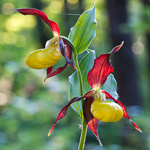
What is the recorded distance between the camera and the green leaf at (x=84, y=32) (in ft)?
2.08

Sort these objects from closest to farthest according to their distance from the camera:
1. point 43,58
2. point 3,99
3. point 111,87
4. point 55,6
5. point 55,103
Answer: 1. point 43,58
2. point 111,87
3. point 55,103
4. point 3,99
5. point 55,6

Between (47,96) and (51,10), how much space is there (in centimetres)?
548

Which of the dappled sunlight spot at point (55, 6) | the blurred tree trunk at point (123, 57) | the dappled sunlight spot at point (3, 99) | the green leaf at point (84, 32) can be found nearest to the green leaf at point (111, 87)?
the green leaf at point (84, 32)

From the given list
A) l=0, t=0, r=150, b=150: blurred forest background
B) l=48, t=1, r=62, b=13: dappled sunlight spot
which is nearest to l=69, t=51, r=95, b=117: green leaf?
l=0, t=0, r=150, b=150: blurred forest background

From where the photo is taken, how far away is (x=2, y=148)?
66.1 inches

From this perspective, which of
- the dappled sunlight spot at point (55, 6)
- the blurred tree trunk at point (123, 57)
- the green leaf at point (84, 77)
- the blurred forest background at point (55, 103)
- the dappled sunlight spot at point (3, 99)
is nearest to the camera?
the green leaf at point (84, 77)

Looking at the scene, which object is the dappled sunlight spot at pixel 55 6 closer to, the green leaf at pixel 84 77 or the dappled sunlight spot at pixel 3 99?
the dappled sunlight spot at pixel 3 99

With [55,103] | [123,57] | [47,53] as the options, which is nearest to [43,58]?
[47,53]

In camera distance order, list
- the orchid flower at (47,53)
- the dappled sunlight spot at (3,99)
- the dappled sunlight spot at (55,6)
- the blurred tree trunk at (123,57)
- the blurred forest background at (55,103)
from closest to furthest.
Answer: the orchid flower at (47,53), the blurred forest background at (55,103), the dappled sunlight spot at (3,99), the blurred tree trunk at (123,57), the dappled sunlight spot at (55,6)

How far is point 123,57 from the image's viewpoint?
324cm

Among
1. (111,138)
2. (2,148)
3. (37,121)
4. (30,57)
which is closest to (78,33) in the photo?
(30,57)

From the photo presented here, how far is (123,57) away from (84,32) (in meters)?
2.67

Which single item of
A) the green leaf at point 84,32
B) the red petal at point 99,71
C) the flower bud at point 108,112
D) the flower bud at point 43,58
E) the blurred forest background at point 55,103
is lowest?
the blurred forest background at point 55,103

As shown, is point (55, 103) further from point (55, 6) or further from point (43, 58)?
point (55, 6)
